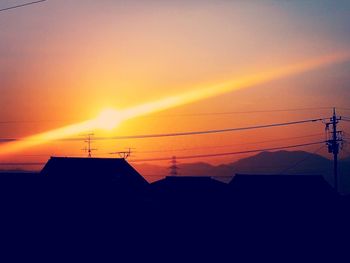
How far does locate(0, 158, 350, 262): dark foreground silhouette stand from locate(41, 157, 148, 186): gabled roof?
0.09m

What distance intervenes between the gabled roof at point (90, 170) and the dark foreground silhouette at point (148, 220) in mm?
94

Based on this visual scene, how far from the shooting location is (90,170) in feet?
138

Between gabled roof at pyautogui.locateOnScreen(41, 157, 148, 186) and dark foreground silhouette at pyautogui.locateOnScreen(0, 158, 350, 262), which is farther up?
gabled roof at pyautogui.locateOnScreen(41, 157, 148, 186)

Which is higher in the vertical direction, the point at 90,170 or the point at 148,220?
the point at 90,170

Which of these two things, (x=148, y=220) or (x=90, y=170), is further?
(x=90, y=170)

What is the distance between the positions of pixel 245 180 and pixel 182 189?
7.25 m

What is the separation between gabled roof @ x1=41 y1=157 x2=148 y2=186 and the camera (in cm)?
A: 4084

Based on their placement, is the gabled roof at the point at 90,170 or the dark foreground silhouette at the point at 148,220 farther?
the gabled roof at the point at 90,170

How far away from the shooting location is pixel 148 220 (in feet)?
117

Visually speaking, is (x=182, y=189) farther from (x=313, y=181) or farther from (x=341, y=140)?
(x=341, y=140)

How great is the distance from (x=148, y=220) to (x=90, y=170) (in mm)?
9042

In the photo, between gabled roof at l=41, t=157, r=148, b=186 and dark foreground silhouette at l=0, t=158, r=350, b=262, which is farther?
gabled roof at l=41, t=157, r=148, b=186

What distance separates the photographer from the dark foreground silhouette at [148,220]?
30.8 m

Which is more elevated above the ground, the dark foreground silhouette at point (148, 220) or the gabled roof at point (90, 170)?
the gabled roof at point (90, 170)
